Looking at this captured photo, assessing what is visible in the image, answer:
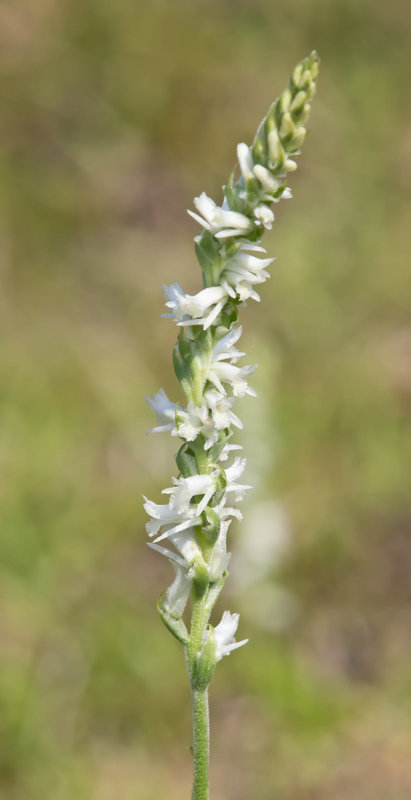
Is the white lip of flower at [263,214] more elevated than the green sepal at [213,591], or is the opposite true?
the white lip of flower at [263,214]

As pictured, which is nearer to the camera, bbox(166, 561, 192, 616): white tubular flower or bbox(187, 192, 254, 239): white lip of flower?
bbox(187, 192, 254, 239): white lip of flower

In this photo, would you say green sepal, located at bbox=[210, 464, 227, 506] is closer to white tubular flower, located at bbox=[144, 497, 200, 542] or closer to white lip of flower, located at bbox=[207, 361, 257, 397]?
white tubular flower, located at bbox=[144, 497, 200, 542]

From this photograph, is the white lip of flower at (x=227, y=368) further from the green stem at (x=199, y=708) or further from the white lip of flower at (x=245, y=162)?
the green stem at (x=199, y=708)

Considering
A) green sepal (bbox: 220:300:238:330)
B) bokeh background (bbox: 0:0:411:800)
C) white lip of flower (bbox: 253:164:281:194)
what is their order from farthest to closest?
bokeh background (bbox: 0:0:411:800), green sepal (bbox: 220:300:238:330), white lip of flower (bbox: 253:164:281:194)

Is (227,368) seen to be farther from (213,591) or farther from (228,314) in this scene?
(213,591)

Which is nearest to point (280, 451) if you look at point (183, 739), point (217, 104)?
point (183, 739)

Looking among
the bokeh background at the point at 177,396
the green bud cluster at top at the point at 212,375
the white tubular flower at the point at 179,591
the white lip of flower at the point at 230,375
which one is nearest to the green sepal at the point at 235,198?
the green bud cluster at top at the point at 212,375

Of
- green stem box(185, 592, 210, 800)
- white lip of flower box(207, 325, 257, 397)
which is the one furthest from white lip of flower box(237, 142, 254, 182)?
green stem box(185, 592, 210, 800)
